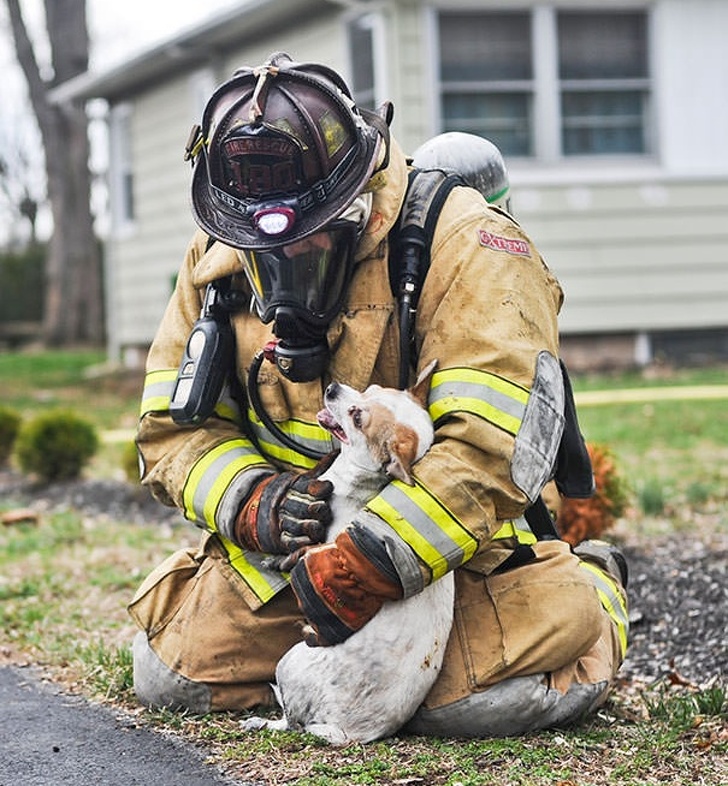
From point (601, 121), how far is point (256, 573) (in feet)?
32.1

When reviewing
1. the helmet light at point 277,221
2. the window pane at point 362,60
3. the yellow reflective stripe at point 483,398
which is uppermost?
the window pane at point 362,60

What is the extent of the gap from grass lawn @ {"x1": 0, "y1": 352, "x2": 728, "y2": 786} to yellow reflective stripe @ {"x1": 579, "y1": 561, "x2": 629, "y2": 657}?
0.21m

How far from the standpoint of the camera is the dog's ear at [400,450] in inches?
124

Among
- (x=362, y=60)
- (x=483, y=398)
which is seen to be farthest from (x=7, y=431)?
(x=483, y=398)

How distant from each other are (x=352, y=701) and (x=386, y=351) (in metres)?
0.90

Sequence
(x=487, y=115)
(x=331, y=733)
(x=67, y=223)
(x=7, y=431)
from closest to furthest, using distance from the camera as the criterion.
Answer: (x=331, y=733), (x=7, y=431), (x=487, y=115), (x=67, y=223)

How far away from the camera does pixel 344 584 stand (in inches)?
123

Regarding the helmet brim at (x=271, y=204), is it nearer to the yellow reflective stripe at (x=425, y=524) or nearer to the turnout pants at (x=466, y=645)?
the yellow reflective stripe at (x=425, y=524)

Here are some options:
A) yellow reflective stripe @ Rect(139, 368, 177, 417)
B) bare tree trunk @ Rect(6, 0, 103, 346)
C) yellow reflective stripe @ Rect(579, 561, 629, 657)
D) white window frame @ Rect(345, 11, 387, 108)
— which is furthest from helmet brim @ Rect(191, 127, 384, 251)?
bare tree trunk @ Rect(6, 0, 103, 346)

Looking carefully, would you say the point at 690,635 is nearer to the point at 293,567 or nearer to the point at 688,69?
the point at 293,567

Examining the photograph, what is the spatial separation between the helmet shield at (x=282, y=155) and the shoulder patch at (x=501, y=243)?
0.34 m

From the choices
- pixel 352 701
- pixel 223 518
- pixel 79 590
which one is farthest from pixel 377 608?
pixel 79 590

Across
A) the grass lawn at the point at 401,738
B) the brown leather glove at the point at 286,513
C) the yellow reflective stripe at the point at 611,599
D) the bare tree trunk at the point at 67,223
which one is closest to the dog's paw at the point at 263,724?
the grass lawn at the point at 401,738

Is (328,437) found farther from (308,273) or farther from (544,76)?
(544,76)
